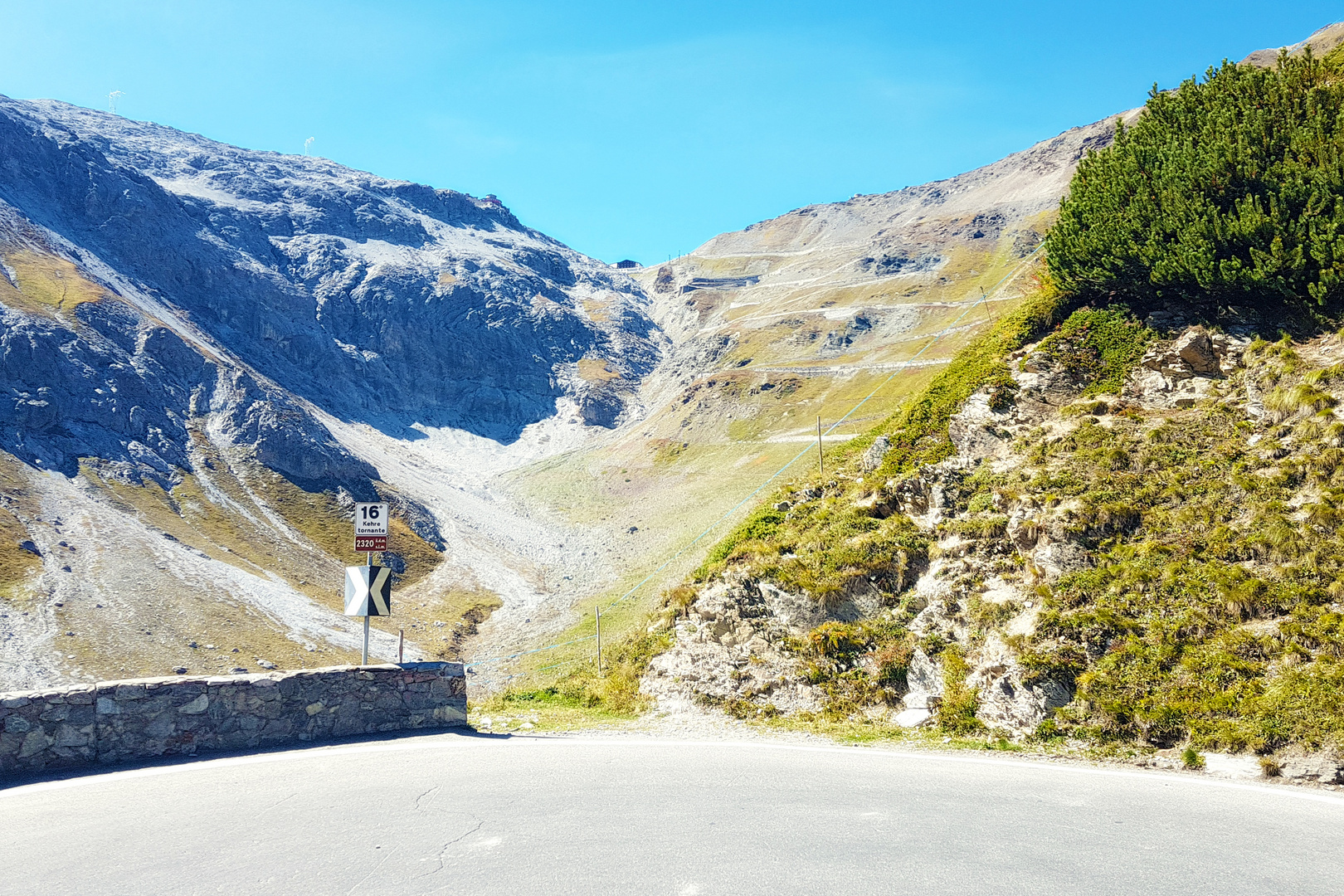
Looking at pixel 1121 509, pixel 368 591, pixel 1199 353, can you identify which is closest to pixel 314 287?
pixel 368 591

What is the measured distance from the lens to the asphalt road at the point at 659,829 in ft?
20.2

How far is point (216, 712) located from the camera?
35.5ft

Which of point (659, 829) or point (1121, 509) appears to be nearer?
point (659, 829)

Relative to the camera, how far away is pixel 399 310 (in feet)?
516

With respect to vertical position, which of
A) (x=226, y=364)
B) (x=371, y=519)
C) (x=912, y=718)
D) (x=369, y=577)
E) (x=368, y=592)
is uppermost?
(x=226, y=364)

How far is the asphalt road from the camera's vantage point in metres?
6.16

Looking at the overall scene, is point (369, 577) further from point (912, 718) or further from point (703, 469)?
point (703, 469)

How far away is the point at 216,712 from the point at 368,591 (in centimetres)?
286

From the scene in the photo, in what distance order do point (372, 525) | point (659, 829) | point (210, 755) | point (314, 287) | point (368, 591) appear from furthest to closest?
point (314, 287), point (372, 525), point (368, 591), point (210, 755), point (659, 829)

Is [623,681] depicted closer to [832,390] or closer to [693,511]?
[693,511]

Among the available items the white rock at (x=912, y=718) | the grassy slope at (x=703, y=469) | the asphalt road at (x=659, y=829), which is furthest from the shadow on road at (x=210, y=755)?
the white rock at (x=912, y=718)

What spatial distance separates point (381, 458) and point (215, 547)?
132 ft

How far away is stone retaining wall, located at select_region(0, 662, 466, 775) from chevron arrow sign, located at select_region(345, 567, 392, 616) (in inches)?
42.5

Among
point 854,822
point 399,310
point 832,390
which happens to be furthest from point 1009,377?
point 399,310
